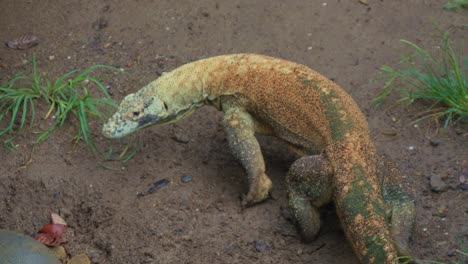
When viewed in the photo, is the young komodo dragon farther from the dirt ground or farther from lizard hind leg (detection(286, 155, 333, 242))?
the dirt ground

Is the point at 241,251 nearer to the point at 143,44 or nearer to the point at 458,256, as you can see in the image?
the point at 458,256

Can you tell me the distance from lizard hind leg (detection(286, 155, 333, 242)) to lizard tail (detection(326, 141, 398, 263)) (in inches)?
3.3

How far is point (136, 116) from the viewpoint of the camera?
16.7 feet

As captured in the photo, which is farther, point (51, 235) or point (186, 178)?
point (186, 178)

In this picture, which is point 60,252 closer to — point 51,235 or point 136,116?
point 51,235

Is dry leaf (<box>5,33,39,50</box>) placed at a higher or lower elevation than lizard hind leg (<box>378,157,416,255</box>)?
lower

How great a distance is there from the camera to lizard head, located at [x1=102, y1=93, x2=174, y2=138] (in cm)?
507

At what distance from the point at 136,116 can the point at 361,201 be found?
1678mm

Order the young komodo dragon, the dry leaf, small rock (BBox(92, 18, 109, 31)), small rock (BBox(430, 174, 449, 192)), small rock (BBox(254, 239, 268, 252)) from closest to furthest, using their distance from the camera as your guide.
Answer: the young komodo dragon → small rock (BBox(254, 239, 268, 252)) → small rock (BBox(430, 174, 449, 192)) → the dry leaf → small rock (BBox(92, 18, 109, 31))

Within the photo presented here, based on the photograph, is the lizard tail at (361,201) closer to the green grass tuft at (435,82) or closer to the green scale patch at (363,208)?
the green scale patch at (363,208)

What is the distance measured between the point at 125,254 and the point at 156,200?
0.45 meters

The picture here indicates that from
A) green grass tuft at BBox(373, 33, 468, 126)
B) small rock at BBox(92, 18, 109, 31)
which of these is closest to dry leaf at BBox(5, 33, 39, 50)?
small rock at BBox(92, 18, 109, 31)

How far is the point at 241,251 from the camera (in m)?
4.66

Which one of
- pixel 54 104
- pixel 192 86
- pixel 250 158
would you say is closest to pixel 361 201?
pixel 250 158
